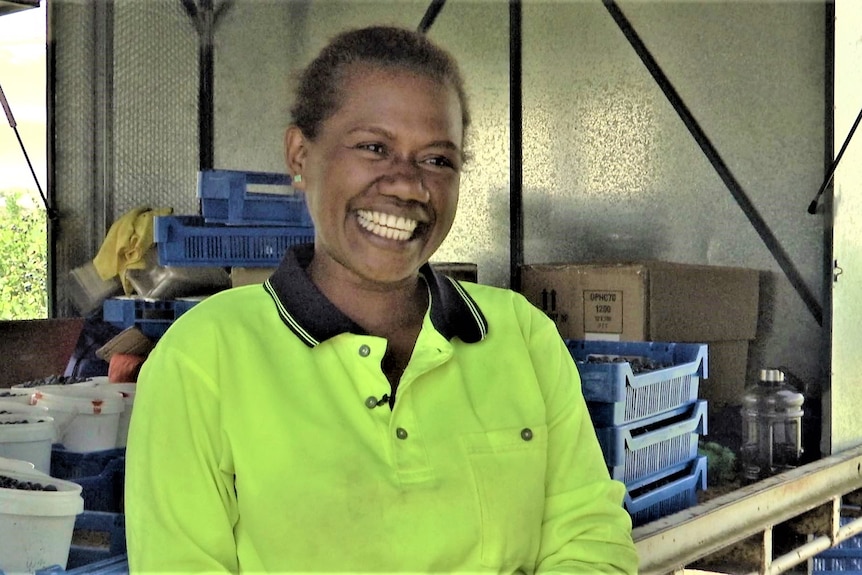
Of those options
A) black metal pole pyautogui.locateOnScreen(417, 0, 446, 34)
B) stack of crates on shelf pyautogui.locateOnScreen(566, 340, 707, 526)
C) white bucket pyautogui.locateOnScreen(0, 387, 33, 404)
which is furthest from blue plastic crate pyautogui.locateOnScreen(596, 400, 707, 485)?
black metal pole pyautogui.locateOnScreen(417, 0, 446, 34)

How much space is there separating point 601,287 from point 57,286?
10.8 feet

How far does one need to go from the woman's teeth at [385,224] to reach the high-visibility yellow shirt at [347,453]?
12 cm

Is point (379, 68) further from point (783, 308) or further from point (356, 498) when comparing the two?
point (783, 308)

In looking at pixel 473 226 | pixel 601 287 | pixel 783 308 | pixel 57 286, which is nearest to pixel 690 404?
pixel 601 287

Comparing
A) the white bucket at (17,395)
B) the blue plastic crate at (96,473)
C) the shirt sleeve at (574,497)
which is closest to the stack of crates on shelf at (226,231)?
the white bucket at (17,395)

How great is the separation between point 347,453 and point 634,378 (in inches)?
53.8

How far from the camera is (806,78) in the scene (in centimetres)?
351

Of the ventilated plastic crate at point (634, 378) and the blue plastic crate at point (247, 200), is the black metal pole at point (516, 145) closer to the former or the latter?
the blue plastic crate at point (247, 200)

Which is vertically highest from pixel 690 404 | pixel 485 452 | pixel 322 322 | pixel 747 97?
pixel 747 97

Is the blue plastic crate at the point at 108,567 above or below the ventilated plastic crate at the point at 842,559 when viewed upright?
above

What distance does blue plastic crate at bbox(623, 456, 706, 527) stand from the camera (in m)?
2.42

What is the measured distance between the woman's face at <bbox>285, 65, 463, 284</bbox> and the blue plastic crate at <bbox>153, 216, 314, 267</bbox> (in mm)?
1919

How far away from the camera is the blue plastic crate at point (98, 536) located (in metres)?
1.75

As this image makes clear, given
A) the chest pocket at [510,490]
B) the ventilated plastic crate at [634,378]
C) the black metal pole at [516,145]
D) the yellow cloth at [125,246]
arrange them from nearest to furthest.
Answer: the chest pocket at [510,490] < the ventilated plastic crate at [634,378] < the black metal pole at [516,145] < the yellow cloth at [125,246]
